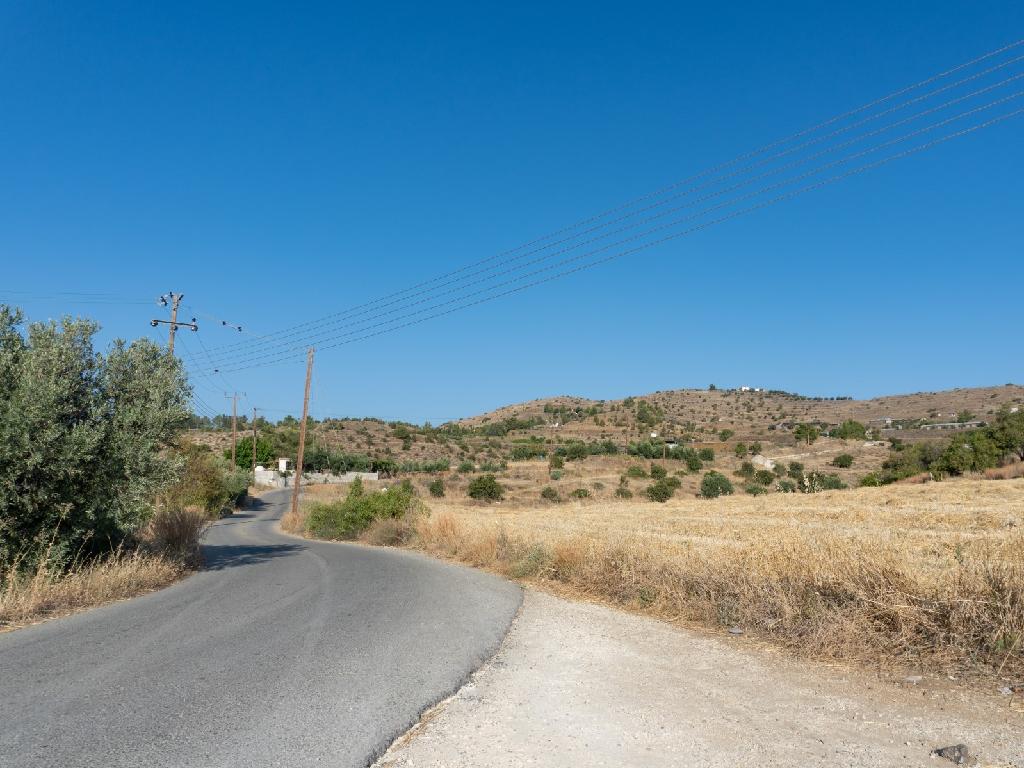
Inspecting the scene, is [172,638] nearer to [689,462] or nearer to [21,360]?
[21,360]

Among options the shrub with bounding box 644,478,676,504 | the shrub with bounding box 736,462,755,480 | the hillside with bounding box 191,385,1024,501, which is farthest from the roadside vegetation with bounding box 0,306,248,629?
the shrub with bounding box 736,462,755,480

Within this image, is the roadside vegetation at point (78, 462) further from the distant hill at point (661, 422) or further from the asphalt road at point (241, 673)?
the distant hill at point (661, 422)

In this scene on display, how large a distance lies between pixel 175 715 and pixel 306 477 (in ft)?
279

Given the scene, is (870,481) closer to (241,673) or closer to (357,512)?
(357,512)

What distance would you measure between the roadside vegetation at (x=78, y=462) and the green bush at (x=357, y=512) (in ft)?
39.8

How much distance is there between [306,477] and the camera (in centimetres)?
8719

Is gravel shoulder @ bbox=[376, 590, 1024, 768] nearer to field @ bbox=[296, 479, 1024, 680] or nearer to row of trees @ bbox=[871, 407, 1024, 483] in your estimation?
field @ bbox=[296, 479, 1024, 680]

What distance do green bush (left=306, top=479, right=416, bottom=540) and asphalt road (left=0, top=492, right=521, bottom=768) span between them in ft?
48.9

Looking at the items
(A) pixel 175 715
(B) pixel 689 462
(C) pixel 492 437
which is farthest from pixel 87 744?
(C) pixel 492 437

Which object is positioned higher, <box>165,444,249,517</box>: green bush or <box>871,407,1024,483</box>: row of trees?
<box>871,407,1024,483</box>: row of trees

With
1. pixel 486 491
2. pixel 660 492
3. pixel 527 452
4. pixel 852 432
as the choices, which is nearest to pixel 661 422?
pixel 527 452

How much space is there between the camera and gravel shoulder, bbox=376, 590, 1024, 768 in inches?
192

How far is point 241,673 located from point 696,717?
4.12m

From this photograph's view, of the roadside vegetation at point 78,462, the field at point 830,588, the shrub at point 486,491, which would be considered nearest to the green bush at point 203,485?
the shrub at point 486,491
